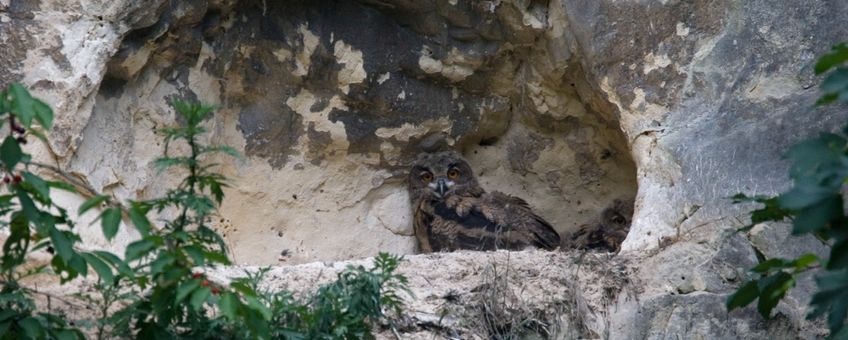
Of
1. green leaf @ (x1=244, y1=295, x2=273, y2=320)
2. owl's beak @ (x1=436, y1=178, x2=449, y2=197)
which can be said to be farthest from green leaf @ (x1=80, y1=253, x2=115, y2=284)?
owl's beak @ (x1=436, y1=178, x2=449, y2=197)

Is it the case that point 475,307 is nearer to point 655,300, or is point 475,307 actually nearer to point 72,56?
point 655,300

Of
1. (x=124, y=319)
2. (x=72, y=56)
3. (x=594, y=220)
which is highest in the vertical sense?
(x=72, y=56)

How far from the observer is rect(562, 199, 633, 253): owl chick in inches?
260

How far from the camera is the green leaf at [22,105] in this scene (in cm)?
363

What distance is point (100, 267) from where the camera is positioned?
3867 mm

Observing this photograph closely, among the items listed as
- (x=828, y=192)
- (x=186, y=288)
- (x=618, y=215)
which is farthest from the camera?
(x=618, y=215)

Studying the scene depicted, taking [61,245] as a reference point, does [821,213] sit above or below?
below

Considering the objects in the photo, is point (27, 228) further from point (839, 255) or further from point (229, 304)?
point (839, 255)

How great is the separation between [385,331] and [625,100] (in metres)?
1.69

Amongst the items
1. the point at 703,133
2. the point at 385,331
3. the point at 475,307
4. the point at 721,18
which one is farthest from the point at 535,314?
the point at 721,18

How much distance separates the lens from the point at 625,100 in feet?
20.0

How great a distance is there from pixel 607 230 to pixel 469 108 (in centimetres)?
90

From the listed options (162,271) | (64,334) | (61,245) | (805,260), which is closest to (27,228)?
(61,245)

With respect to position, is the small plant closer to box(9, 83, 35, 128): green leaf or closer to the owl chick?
box(9, 83, 35, 128): green leaf
